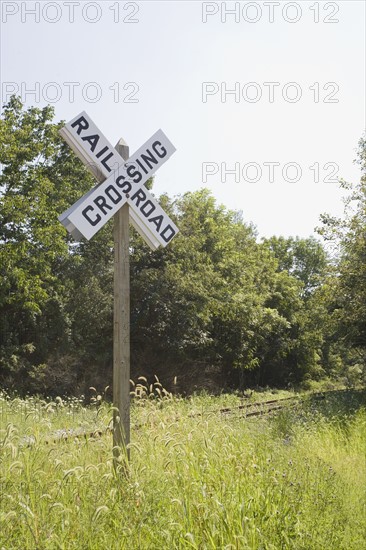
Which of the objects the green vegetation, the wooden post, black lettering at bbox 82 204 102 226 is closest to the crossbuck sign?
black lettering at bbox 82 204 102 226

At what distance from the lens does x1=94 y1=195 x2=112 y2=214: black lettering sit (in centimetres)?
514

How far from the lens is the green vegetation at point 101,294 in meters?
22.0

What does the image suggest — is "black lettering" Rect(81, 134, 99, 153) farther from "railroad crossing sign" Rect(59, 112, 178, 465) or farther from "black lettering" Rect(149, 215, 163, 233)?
"black lettering" Rect(149, 215, 163, 233)

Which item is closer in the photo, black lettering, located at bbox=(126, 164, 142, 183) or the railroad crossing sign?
the railroad crossing sign

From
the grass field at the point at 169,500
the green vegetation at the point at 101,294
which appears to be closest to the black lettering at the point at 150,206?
the grass field at the point at 169,500

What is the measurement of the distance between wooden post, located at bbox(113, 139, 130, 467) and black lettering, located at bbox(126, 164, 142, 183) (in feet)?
0.84

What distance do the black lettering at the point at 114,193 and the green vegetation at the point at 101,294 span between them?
16027 mm

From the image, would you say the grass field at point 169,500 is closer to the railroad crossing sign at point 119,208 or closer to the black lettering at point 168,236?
the railroad crossing sign at point 119,208

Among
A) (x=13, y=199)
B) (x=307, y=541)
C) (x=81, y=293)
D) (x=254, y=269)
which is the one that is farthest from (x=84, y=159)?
(x=254, y=269)

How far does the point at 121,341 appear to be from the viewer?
17.2 feet

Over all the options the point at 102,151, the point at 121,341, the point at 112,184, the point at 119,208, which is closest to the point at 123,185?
the point at 112,184

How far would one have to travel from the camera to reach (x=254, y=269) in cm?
4006

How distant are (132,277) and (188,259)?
2700mm

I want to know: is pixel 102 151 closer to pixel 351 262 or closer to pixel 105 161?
pixel 105 161
